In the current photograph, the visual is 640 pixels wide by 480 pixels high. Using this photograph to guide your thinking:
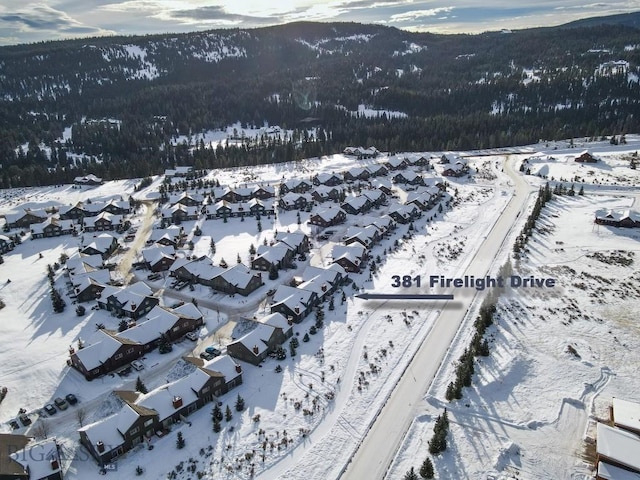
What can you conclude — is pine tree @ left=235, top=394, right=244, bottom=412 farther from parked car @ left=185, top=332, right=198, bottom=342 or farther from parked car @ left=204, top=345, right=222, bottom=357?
parked car @ left=185, top=332, right=198, bottom=342

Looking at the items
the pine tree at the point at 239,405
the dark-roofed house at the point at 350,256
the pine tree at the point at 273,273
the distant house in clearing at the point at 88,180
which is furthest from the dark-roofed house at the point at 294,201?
the distant house in clearing at the point at 88,180

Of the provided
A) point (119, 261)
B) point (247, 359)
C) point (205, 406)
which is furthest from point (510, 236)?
point (119, 261)

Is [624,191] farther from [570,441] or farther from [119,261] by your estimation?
[119,261]

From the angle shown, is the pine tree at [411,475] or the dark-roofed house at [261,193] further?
the dark-roofed house at [261,193]

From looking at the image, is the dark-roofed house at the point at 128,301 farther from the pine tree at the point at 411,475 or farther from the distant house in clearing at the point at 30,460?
the pine tree at the point at 411,475

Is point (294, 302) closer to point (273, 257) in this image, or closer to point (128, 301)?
point (273, 257)

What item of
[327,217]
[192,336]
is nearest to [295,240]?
[327,217]

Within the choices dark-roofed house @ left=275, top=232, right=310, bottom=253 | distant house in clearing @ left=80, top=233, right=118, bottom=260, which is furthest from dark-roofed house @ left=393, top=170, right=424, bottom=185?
distant house in clearing @ left=80, top=233, right=118, bottom=260
